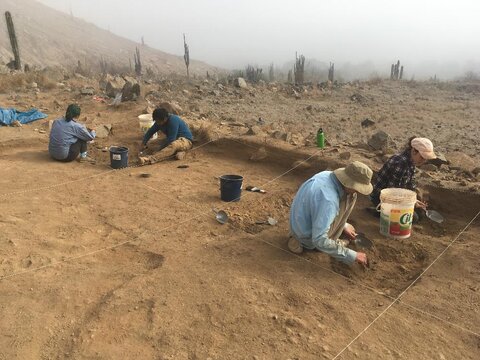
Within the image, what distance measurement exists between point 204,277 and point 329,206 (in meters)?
1.05

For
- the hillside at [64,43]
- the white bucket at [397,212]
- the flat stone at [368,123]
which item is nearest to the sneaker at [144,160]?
the white bucket at [397,212]

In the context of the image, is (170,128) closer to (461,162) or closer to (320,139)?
(320,139)

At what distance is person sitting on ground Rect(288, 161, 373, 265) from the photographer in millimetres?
2945

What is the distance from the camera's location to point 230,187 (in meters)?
4.59

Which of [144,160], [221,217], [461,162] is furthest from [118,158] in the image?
[461,162]

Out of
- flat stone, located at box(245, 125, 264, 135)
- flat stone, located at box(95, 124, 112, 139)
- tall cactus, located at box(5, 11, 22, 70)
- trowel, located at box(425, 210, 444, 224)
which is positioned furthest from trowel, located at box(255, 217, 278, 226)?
tall cactus, located at box(5, 11, 22, 70)

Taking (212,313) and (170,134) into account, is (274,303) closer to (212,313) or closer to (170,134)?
(212,313)

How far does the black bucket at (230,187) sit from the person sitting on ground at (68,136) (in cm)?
239

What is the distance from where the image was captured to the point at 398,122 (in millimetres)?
11391

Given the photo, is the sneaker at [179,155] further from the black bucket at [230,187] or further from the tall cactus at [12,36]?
the tall cactus at [12,36]

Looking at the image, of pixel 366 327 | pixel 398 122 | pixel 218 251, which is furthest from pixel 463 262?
pixel 398 122

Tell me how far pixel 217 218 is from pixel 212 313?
1503mm

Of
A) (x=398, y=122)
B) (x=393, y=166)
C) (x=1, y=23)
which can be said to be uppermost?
(x=1, y=23)

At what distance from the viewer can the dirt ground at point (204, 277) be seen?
240 cm
